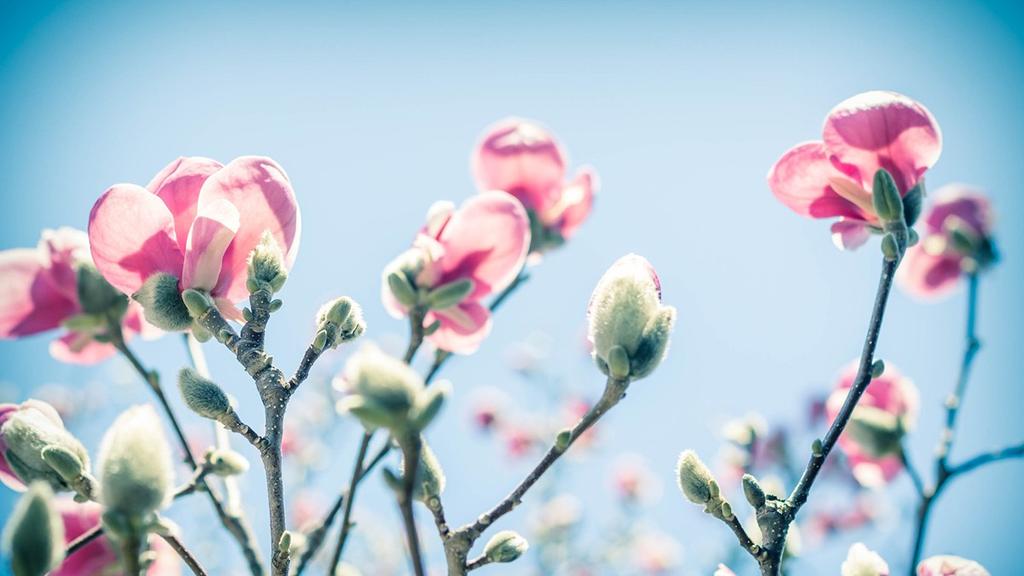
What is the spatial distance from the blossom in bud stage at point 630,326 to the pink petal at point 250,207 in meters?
0.39

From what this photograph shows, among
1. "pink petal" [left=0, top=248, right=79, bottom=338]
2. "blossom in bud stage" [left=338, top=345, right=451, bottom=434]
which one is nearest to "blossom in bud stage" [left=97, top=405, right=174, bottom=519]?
"blossom in bud stage" [left=338, top=345, right=451, bottom=434]

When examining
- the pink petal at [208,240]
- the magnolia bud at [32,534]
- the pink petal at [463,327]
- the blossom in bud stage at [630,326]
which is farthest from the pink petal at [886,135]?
→ the magnolia bud at [32,534]

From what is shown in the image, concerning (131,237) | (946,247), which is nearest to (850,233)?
(946,247)

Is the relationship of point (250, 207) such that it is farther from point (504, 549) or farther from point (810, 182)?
point (810, 182)

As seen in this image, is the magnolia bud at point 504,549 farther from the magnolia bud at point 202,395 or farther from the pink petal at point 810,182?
the pink petal at point 810,182

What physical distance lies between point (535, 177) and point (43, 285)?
78 centimetres

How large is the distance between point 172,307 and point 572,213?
686mm

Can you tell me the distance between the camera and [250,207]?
33.6 inches

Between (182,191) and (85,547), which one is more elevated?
(182,191)

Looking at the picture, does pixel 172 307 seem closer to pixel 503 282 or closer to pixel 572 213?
pixel 503 282

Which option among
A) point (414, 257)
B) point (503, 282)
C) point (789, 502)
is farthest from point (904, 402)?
point (414, 257)

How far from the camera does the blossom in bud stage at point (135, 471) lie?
554 millimetres

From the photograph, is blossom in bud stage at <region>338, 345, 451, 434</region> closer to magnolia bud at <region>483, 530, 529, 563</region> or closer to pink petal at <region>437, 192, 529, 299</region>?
magnolia bud at <region>483, 530, 529, 563</region>

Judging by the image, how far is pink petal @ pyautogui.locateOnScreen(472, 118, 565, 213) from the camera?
49.4 inches
